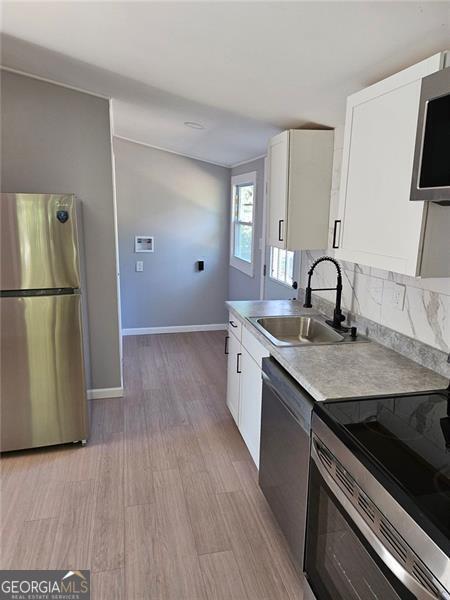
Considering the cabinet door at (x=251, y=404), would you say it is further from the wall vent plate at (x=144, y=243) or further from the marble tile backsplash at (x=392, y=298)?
the wall vent plate at (x=144, y=243)

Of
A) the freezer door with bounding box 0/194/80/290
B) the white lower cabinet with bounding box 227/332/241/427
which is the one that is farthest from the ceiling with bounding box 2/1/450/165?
the white lower cabinet with bounding box 227/332/241/427

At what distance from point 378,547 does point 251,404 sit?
1.43m

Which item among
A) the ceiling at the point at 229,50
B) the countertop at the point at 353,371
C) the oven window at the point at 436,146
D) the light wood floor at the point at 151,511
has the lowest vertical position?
the light wood floor at the point at 151,511

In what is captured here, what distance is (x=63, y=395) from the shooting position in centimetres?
270

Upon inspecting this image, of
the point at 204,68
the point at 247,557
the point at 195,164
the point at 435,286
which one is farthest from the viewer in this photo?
the point at 195,164

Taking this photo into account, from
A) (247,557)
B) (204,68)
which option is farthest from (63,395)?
(204,68)

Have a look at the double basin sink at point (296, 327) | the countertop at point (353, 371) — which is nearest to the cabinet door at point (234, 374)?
the double basin sink at point (296, 327)

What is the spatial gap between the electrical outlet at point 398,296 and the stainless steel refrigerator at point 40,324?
191cm

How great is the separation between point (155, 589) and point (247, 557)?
17.5 inches

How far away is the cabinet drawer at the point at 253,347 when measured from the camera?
86.6 inches

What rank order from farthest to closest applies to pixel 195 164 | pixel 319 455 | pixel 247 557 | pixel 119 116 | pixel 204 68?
pixel 195 164, pixel 119 116, pixel 204 68, pixel 247 557, pixel 319 455

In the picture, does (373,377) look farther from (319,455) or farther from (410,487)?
(410,487)

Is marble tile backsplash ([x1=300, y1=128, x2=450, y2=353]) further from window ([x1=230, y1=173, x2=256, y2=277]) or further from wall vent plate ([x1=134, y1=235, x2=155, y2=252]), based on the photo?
wall vent plate ([x1=134, y1=235, x2=155, y2=252])

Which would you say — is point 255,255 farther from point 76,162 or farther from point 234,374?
point 76,162
